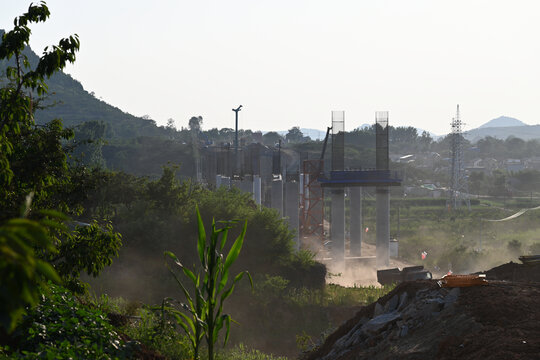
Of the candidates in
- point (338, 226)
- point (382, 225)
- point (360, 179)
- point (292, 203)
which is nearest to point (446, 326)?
point (360, 179)

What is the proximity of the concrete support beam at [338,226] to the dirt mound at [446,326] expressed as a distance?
28.2 meters

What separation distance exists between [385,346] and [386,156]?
32525 mm

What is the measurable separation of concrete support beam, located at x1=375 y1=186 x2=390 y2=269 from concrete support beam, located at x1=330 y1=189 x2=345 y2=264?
8.72ft

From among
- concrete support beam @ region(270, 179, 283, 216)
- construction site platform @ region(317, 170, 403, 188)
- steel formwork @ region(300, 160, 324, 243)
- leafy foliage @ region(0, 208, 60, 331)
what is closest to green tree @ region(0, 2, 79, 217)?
leafy foliage @ region(0, 208, 60, 331)

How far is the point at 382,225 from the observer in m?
43.2

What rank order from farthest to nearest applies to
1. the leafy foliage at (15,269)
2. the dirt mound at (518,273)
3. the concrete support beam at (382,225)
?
1. the concrete support beam at (382,225)
2. the dirt mound at (518,273)
3. the leafy foliage at (15,269)

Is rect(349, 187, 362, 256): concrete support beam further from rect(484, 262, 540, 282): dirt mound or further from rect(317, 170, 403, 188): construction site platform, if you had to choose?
rect(484, 262, 540, 282): dirt mound

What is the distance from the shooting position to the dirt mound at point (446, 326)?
9289mm

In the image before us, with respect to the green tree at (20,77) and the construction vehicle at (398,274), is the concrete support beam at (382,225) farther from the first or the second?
the green tree at (20,77)

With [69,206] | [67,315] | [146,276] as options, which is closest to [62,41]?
[69,206]

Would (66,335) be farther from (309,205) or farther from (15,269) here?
(309,205)

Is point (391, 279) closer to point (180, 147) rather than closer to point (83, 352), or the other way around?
point (83, 352)

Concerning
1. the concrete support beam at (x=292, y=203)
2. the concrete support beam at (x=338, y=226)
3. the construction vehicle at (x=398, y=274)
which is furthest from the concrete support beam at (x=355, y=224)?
the construction vehicle at (x=398, y=274)

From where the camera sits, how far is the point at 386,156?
140 ft
